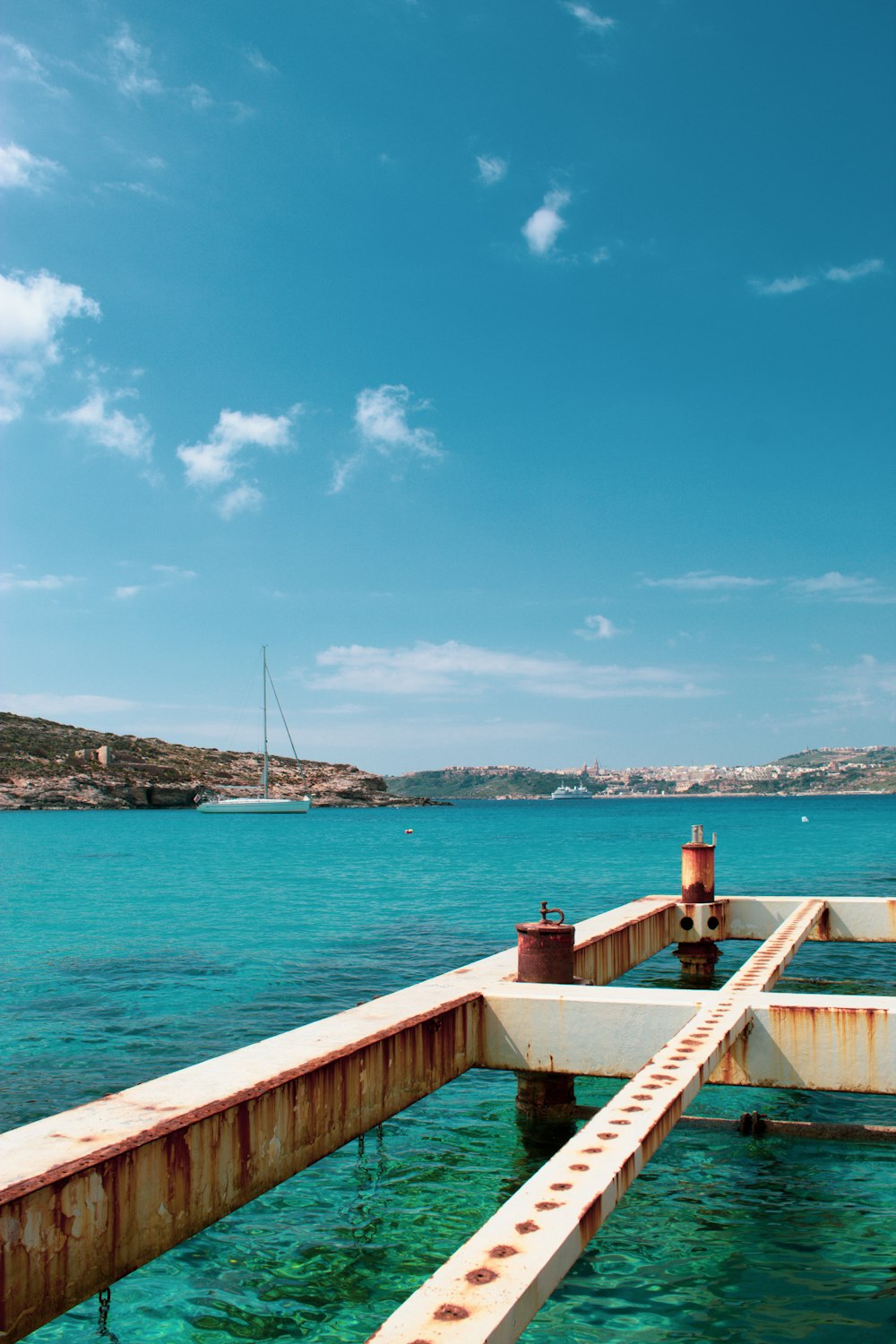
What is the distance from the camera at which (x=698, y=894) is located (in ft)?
58.7

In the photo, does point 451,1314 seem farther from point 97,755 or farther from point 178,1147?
point 97,755

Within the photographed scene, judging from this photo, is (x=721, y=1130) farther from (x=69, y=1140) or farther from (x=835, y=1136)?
(x=69, y=1140)

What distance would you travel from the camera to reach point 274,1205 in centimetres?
861

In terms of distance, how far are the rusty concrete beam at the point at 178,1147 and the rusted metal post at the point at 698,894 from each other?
11.1m

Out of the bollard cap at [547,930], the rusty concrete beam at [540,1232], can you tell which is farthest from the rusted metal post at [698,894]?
the rusty concrete beam at [540,1232]

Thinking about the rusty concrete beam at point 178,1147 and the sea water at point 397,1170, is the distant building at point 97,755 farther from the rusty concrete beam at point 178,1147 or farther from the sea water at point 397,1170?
the rusty concrete beam at point 178,1147

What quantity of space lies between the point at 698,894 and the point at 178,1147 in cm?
1431

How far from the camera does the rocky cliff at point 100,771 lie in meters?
152

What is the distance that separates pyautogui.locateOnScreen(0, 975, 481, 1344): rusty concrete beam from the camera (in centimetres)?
421

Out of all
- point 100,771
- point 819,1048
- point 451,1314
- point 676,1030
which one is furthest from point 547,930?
point 100,771

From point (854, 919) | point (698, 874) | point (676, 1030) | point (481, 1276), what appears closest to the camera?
point (481, 1276)

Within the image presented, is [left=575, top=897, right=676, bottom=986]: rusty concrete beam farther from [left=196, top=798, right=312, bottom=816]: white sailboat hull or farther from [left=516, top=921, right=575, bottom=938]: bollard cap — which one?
[left=196, top=798, right=312, bottom=816]: white sailboat hull

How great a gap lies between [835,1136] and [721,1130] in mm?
1107

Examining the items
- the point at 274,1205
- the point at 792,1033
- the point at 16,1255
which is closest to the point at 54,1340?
the point at 274,1205
